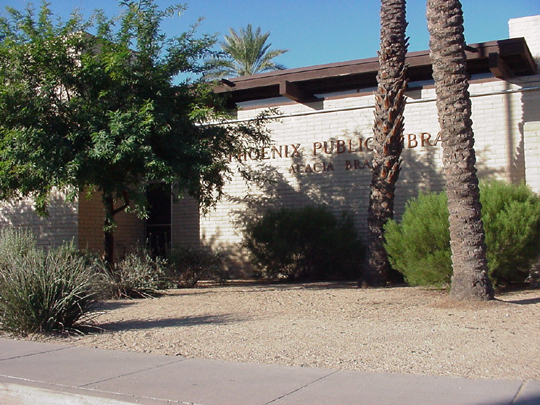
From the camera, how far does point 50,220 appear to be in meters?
21.4

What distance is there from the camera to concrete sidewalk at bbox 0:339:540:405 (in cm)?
580

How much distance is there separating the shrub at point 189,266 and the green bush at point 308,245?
5.35 ft

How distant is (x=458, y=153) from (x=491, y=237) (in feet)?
8.31

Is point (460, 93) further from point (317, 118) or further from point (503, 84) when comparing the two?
point (317, 118)

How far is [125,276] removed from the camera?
14.5 metres

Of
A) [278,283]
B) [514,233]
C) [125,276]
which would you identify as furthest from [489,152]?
[125,276]

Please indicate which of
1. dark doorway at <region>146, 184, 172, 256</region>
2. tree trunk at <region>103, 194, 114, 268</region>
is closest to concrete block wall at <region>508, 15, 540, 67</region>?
tree trunk at <region>103, 194, 114, 268</region>

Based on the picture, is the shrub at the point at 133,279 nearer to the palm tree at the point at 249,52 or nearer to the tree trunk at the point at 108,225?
the tree trunk at the point at 108,225

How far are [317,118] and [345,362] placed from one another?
12757 mm

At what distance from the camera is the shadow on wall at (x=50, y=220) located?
21.0m

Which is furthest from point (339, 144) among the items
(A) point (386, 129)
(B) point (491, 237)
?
(B) point (491, 237)

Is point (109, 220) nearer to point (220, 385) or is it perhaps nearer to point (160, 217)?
point (160, 217)

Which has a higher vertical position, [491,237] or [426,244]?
[491,237]

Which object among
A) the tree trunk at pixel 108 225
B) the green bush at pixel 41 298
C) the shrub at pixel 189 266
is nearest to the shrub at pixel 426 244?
the shrub at pixel 189 266
